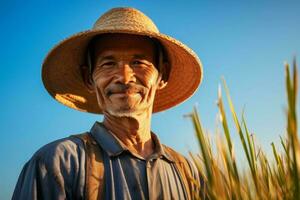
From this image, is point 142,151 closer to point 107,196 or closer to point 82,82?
point 107,196

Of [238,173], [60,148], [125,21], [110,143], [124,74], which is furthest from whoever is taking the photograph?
[125,21]

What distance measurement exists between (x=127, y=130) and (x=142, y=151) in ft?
0.46

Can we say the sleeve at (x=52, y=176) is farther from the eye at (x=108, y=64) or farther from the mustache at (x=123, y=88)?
the eye at (x=108, y=64)

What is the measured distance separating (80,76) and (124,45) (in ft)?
1.71

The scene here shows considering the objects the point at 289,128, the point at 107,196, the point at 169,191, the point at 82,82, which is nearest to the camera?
the point at 289,128

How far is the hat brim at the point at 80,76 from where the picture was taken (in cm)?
250

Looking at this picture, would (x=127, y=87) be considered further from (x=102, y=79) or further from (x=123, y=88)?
(x=102, y=79)

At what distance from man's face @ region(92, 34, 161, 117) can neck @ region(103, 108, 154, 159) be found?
0.16 feet

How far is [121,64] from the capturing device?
7.57 feet

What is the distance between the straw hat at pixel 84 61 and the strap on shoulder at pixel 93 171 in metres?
0.63

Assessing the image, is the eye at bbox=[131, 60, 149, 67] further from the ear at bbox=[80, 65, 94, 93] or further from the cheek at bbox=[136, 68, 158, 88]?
the ear at bbox=[80, 65, 94, 93]

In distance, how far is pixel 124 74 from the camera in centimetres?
227

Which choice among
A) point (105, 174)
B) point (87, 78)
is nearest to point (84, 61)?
point (87, 78)

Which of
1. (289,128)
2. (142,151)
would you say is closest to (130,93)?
(142,151)
